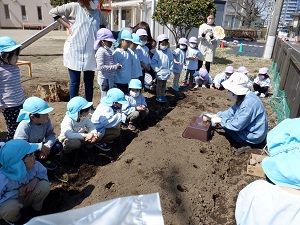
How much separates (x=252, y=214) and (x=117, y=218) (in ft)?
2.20

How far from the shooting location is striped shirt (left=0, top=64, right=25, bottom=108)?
3.29 m

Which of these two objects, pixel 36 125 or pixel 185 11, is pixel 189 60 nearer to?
pixel 185 11

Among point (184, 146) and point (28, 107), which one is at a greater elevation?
point (28, 107)

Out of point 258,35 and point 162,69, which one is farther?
point 258,35

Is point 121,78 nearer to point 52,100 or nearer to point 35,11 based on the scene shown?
point 52,100

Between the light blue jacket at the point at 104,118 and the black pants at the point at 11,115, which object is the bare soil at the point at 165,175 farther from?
the black pants at the point at 11,115

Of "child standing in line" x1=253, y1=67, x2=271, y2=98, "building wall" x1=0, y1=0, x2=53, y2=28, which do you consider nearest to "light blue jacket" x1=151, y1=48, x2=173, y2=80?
"child standing in line" x1=253, y1=67, x2=271, y2=98

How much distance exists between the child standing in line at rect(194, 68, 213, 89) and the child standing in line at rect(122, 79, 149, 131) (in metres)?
3.16

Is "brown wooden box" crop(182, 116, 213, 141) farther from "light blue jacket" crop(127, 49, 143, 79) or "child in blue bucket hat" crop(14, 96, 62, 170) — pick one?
"child in blue bucket hat" crop(14, 96, 62, 170)

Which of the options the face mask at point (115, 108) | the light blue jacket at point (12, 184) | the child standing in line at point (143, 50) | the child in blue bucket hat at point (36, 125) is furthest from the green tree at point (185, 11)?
the light blue jacket at point (12, 184)

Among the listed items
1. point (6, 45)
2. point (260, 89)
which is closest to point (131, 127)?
point (6, 45)

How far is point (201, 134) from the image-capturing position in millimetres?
4020

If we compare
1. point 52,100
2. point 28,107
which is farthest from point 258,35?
point 28,107

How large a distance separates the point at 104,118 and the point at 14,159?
1581 millimetres
